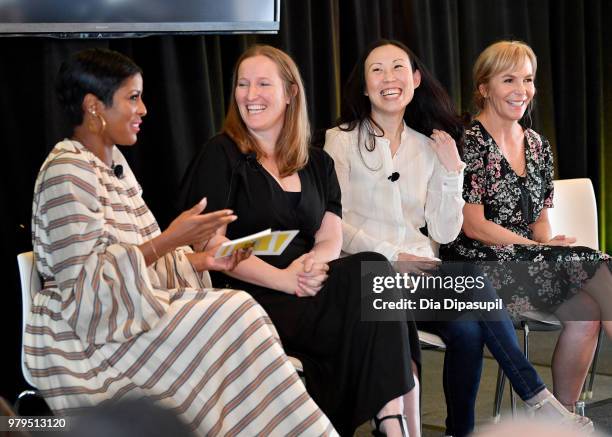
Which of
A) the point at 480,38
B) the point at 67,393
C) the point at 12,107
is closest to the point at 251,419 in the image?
the point at 67,393

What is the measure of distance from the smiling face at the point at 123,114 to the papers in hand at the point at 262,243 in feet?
1.48

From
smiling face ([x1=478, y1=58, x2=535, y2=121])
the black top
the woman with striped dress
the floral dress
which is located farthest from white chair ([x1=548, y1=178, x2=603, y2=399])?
the woman with striped dress

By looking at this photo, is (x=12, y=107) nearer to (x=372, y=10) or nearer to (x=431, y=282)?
(x=431, y=282)

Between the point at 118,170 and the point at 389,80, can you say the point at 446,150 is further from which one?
the point at 118,170

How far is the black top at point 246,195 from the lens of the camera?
10.2ft

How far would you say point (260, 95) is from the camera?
322 cm

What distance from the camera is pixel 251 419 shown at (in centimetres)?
252

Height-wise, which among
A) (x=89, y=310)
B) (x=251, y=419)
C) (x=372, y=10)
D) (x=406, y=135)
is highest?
(x=372, y=10)

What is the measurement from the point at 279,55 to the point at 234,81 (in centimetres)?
18

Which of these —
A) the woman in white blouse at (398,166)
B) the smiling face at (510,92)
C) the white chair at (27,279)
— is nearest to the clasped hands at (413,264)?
the woman in white blouse at (398,166)

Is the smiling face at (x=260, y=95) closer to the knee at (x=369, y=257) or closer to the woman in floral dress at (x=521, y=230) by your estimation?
the knee at (x=369, y=257)

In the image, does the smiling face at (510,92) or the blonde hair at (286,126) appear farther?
the smiling face at (510,92)

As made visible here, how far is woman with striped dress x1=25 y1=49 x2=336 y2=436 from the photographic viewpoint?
2.48 meters

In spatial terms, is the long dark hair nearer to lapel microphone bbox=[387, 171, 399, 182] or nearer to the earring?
lapel microphone bbox=[387, 171, 399, 182]
